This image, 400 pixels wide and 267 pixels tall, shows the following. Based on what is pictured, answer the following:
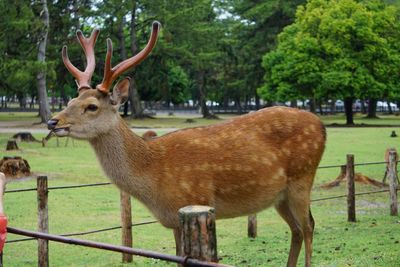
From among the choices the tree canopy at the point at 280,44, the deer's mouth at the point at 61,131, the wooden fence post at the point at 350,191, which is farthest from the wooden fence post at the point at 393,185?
the tree canopy at the point at 280,44

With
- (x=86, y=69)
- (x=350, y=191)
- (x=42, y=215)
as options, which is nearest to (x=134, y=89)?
(x=350, y=191)

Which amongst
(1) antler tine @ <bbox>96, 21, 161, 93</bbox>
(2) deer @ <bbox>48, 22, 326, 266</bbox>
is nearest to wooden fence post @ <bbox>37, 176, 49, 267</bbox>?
(2) deer @ <bbox>48, 22, 326, 266</bbox>

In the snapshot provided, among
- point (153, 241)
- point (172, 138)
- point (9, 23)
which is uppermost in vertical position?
point (9, 23)

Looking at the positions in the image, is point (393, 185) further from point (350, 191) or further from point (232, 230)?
point (232, 230)

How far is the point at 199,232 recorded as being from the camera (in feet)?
10.9

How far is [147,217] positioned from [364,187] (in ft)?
17.5

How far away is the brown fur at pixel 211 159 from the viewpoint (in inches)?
233

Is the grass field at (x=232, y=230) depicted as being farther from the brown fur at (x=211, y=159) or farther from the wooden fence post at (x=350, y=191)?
the brown fur at (x=211, y=159)

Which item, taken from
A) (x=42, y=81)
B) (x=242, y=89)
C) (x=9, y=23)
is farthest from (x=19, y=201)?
(x=242, y=89)

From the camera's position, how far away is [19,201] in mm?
13039

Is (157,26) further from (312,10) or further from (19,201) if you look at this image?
(312,10)

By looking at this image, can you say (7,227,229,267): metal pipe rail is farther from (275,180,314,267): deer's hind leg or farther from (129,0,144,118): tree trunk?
(129,0,144,118): tree trunk

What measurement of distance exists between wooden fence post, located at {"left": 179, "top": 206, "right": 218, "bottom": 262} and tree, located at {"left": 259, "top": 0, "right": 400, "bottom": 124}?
37.8 meters

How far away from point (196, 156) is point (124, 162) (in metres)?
0.68
